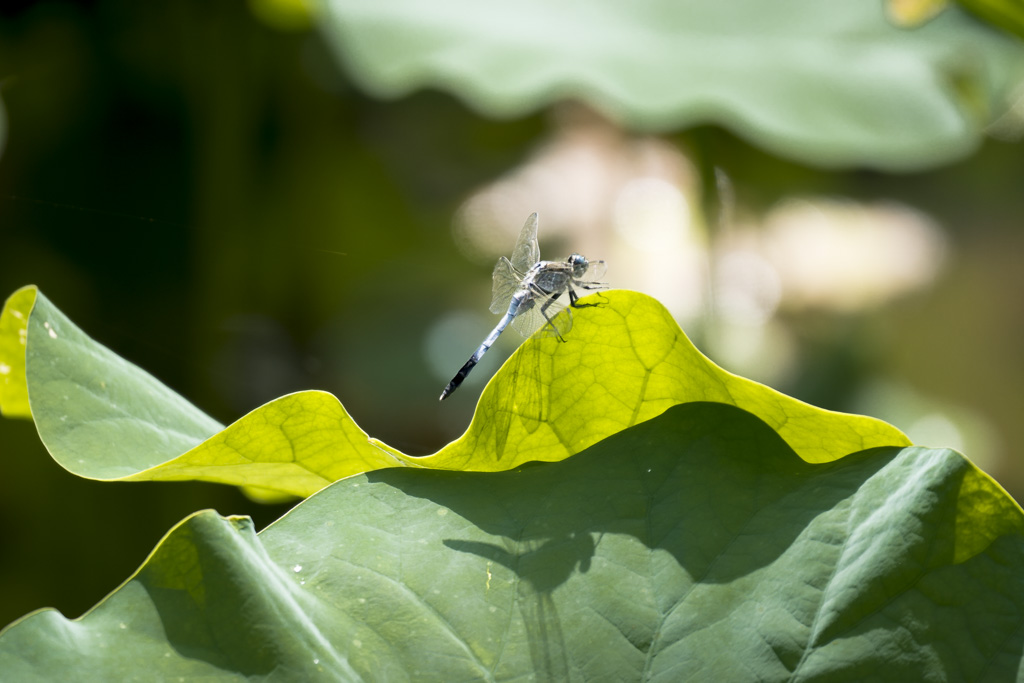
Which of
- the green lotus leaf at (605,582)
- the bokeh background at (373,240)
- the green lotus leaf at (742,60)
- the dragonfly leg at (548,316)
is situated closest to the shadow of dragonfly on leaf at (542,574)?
the green lotus leaf at (605,582)

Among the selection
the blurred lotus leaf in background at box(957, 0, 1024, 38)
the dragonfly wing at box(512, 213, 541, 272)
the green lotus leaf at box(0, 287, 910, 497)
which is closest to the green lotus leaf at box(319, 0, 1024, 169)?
the blurred lotus leaf in background at box(957, 0, 1024, 38)

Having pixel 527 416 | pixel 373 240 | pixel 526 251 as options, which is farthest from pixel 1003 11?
pixel 373 240

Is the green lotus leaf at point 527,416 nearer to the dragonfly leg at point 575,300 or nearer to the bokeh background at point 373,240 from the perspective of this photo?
the dragonfly leg at point 575,300

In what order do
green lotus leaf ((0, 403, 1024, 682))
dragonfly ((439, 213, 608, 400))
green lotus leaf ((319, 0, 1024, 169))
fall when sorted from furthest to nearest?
1. green lotus leaf ((319, 0, 1024, 169))
2. dragonfly ((439, 213, 608, 400))
3. green lotus leaf ((0, 403, 1024, 682))

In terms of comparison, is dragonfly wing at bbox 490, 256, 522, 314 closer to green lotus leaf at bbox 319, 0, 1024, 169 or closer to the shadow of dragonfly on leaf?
the shadow of dragonfly on leaf

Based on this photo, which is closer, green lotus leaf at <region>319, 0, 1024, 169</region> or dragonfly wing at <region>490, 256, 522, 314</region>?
dragonfly wing at <region>490, 256, 522, 314</region>

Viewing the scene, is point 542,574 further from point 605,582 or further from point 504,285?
point 504,285
